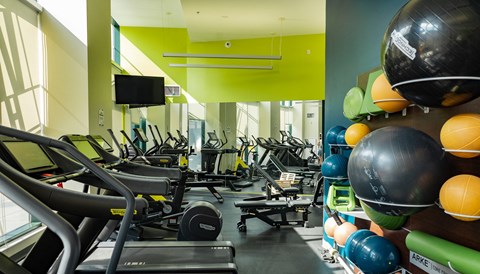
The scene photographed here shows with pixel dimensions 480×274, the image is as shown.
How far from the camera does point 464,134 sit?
1.34 metres

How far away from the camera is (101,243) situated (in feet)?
8.77

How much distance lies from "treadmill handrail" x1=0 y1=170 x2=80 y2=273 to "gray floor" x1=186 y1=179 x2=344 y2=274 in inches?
99.6

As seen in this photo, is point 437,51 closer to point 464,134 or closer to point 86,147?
point 464,134

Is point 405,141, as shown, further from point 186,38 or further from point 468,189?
point 186,38

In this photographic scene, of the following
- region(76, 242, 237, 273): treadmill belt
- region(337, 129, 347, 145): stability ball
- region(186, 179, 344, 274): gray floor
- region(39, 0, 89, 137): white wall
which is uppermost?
region(39, 0, 89, 137): white wall

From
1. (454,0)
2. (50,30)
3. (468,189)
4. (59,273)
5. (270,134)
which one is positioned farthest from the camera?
(270,134)

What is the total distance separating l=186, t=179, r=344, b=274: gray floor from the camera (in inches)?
126

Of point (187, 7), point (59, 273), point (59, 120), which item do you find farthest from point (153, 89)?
point (59, 273)

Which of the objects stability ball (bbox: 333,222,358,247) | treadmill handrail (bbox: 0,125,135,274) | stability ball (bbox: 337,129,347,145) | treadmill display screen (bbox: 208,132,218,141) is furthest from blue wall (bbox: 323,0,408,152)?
treadmill display screen (bbox: 208,132,218,141)

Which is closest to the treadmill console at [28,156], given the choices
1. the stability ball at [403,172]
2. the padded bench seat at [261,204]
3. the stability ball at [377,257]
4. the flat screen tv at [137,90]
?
the stability ball at [403,172]

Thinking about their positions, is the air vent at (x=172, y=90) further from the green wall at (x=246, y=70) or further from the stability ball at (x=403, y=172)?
the stability ball at (x=403, y=172)

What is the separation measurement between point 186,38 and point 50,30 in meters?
5.56

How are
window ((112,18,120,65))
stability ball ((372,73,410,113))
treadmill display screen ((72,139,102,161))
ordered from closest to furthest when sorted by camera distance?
stability ball ((372,73,410,113)), treadmill display screen ((72,139,102,161)), window ((112,18,120,65))

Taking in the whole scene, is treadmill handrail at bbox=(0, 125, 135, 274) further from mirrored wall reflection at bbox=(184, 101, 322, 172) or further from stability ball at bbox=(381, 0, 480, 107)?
mirrored wall reflection at bbox=(184, 101, 322, 172)
